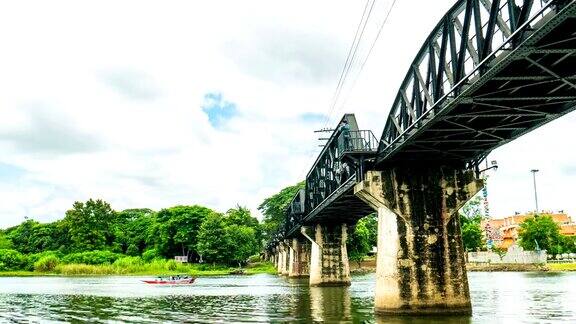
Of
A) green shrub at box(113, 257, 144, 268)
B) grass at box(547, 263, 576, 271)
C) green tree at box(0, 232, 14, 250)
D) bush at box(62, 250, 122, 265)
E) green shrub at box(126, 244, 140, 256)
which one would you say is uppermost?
green tree at box(0, 232, 14, 250)

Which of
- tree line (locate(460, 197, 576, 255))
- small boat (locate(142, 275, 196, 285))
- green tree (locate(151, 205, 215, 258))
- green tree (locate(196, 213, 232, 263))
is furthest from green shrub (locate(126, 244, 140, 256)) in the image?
tree line (locate(460, 197, 576, 255))

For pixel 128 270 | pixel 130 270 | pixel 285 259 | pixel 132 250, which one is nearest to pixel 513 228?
pixel 285 259

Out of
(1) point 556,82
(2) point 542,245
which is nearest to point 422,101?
(1) point 556,82

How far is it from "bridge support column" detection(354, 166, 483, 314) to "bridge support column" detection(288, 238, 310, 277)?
2610 inches

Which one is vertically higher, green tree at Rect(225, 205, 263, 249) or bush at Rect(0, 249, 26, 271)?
green tree at Rect(225, 205, 263, 249)

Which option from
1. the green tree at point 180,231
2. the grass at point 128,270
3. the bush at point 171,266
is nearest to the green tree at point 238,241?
the grass at point 128,270

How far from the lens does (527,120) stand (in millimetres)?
24234

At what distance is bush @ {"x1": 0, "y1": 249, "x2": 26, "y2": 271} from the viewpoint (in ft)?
435

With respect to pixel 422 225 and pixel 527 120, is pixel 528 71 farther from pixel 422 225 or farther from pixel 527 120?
pixel 422 225

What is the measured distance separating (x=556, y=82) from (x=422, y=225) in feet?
43.0

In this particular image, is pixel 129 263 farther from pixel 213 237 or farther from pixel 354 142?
pixel 354 142

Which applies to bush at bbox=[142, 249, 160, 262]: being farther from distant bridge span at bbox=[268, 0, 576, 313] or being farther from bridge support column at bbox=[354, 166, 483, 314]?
bridge support column at bbox=[354, 166, 483, 314]

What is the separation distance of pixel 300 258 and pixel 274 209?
220ft

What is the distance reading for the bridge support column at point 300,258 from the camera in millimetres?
97875
